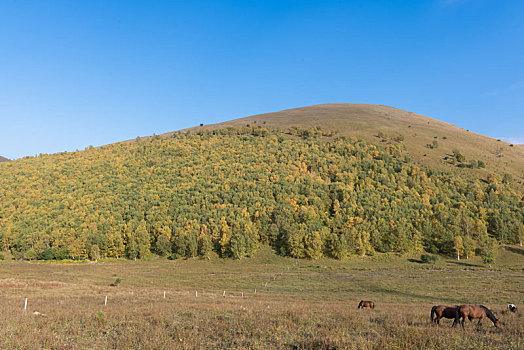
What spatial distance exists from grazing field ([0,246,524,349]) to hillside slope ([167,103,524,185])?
157 ft

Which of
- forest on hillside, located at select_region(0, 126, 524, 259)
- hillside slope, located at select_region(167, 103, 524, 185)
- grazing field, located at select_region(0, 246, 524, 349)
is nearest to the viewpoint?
grazing field, located at select_region(0, 246, 524, 349)

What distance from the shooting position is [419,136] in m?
142

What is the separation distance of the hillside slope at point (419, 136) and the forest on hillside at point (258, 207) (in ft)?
35.3

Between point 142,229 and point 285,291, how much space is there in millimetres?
61268

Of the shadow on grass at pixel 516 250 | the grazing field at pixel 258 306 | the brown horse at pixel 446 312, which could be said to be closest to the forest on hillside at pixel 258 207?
the shadow on grass at pixel 516 250

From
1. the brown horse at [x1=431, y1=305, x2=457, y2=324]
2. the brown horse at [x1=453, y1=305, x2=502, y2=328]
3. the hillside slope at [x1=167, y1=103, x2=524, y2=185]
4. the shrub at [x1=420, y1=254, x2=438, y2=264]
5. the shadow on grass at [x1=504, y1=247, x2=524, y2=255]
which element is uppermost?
the hillside slope at [x1=167, y1=103, x2=524, y2=185]

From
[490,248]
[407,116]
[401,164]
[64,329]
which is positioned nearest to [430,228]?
[490,248]

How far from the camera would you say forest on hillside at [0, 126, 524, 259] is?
81.3 metres

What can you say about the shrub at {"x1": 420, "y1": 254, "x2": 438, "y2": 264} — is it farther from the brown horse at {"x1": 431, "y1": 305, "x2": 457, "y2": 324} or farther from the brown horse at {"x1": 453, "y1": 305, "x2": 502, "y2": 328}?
the brown horse at {"x1": 453, "y1": 305, "x2": 502, "y2": 328}

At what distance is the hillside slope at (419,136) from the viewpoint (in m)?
114

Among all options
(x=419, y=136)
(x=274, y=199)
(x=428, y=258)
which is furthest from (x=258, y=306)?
(x=419, y=136)

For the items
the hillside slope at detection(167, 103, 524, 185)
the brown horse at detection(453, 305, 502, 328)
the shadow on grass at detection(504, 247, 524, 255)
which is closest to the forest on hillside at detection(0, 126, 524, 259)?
the shadow on grass at detection(504, 247, 524, 255)

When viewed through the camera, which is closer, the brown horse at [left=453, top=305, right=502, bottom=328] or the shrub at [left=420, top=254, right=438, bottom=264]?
the brown horse at [left=453, top=305, right=502, bottom=328]

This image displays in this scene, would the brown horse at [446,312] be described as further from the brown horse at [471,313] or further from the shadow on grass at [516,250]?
the shadow on grass at [516,250]
